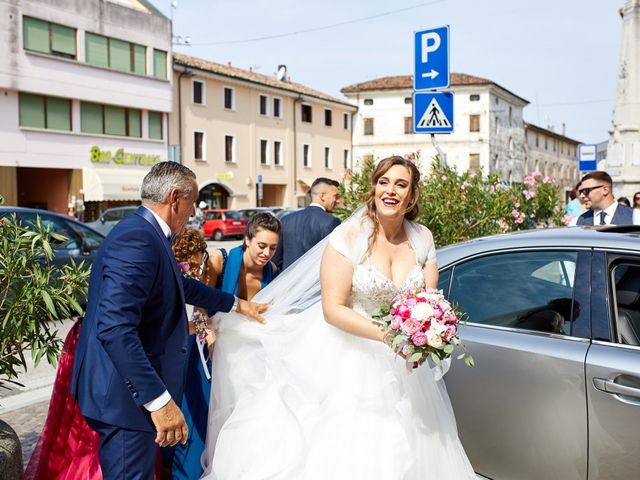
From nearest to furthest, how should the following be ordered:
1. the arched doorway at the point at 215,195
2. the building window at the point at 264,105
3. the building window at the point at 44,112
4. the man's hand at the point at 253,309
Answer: the man's hand at the point at 253,309 < the building window at the point at 44,112 < the arched doorway at the point at 215,195 < the building window at the point at 264,105

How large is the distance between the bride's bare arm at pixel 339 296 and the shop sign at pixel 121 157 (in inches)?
1187

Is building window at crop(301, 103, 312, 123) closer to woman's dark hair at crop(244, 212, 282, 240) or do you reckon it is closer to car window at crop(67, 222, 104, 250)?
car window at crop(67, 222, 104, 250)

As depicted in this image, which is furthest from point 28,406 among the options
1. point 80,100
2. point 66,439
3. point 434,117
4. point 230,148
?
point 230,148

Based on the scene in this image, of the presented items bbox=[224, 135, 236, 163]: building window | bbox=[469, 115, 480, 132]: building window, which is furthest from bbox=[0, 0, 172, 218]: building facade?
bbox=[469, 115, 480, 132]: building window

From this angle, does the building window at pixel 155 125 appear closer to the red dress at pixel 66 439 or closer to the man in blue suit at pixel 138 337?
the red dress at pixel 66 439

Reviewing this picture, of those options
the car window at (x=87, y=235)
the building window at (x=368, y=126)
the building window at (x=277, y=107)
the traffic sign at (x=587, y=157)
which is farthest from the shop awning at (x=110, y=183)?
the building window at (x=368, y=126)

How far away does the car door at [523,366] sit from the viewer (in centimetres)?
306

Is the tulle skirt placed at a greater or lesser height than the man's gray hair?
lesser

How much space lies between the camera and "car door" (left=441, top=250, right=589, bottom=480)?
3.06 meters

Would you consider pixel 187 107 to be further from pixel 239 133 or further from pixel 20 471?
pixel 20 471

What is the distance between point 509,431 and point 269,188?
1598 inches

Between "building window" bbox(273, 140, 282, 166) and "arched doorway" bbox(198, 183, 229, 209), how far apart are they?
16.3 feet

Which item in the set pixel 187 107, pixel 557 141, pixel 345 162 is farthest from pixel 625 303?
pixel 557 141

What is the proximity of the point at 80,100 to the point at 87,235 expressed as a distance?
22.6 m
